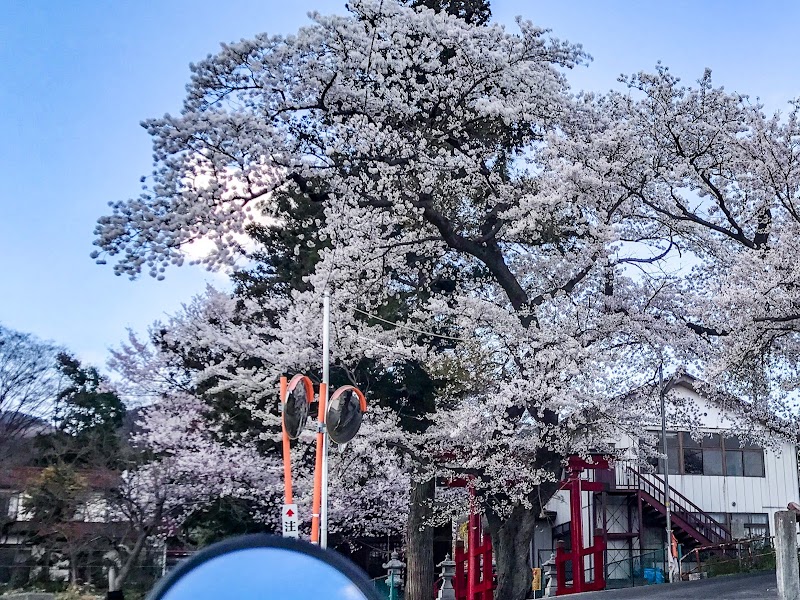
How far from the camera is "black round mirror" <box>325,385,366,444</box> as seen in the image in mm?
11070

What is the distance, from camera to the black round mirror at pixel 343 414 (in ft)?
36.3

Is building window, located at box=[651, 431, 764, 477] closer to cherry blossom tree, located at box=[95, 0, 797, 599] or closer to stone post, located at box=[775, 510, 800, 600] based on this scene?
cherry blossom tree, located at box=[95, 0, 797, 599]

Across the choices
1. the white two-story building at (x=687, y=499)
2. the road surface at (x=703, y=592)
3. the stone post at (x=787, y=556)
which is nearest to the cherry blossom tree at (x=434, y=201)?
the road surface at (x=703, y=592)

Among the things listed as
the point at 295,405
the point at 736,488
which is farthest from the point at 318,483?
the point at 736,488

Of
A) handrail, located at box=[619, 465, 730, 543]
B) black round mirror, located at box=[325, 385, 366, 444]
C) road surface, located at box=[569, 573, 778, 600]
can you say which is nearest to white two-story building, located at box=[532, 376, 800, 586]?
handrail, located at box=[619, 465, 730, 543]

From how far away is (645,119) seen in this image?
46.7 feet

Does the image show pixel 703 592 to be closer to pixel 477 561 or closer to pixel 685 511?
pixel 477 561

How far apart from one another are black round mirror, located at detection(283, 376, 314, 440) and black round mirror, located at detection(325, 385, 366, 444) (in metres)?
0.38

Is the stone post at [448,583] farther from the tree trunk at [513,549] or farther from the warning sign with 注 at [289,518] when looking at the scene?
the warning sign with 注 at [289,518]

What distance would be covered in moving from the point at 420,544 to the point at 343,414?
33.6 feet

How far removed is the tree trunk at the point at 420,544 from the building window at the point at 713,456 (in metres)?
14.9

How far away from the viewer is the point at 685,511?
29578 mm

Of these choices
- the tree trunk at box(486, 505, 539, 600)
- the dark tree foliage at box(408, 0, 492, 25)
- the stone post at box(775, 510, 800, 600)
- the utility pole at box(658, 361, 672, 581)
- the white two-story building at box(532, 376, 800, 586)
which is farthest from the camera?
the white two-story building at box(532, 376, 800, 586)

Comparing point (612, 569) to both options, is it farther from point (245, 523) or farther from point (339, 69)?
point (339, 69)
